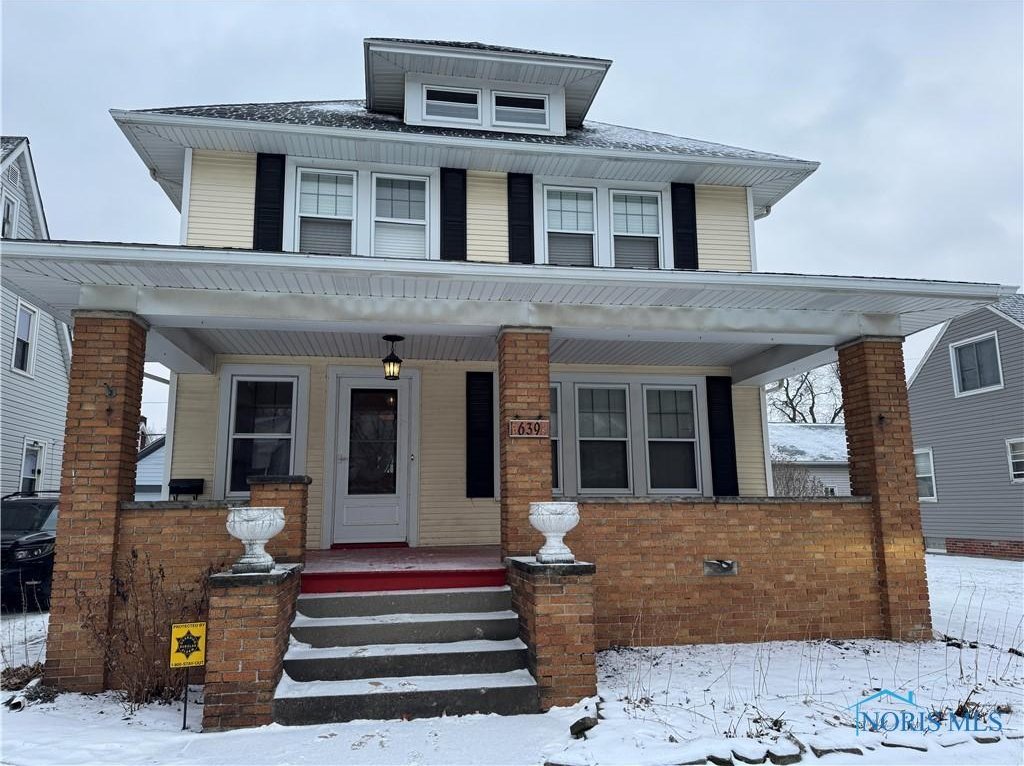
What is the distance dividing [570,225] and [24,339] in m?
12.5

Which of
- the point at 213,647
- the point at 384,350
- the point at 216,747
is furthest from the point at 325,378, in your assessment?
the point at 216,747

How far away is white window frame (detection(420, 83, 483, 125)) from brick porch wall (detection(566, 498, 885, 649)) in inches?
224

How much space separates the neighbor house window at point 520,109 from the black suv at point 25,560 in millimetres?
8259

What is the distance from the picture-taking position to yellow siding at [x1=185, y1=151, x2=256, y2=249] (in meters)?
7.59

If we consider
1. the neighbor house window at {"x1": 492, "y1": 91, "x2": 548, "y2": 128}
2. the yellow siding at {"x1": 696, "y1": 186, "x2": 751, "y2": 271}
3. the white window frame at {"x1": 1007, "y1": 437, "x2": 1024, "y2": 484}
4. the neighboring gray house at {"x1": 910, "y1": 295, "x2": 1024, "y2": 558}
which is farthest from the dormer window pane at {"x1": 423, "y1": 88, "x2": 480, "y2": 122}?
the white window frame at {"x1": 1007, "y1": 437, "x2": 1024, "y2": 484}

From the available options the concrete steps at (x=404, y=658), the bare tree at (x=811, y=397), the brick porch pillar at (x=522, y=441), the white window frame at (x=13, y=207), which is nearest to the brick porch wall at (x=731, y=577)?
the brick porch pillar at (x=522, y=441)

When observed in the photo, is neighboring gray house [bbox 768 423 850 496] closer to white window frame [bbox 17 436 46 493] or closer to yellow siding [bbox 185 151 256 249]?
yellow siding [bbox 185 151 256 249]

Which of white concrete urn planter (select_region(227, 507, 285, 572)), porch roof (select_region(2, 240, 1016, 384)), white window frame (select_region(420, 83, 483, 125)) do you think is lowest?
white concrete urn planter (select_region(227, 507, 285, 572))

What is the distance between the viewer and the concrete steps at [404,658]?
→ 435cm

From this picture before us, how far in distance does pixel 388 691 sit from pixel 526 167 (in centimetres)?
629

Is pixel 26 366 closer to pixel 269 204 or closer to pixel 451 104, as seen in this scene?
pixel 269 204

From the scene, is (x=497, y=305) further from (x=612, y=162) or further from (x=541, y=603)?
(x=612, y=162)

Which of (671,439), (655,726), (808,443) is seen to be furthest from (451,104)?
(808,443)

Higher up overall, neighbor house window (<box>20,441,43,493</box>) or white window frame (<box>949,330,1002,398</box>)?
white window frame (<box>949,330,1002,398</box>)
